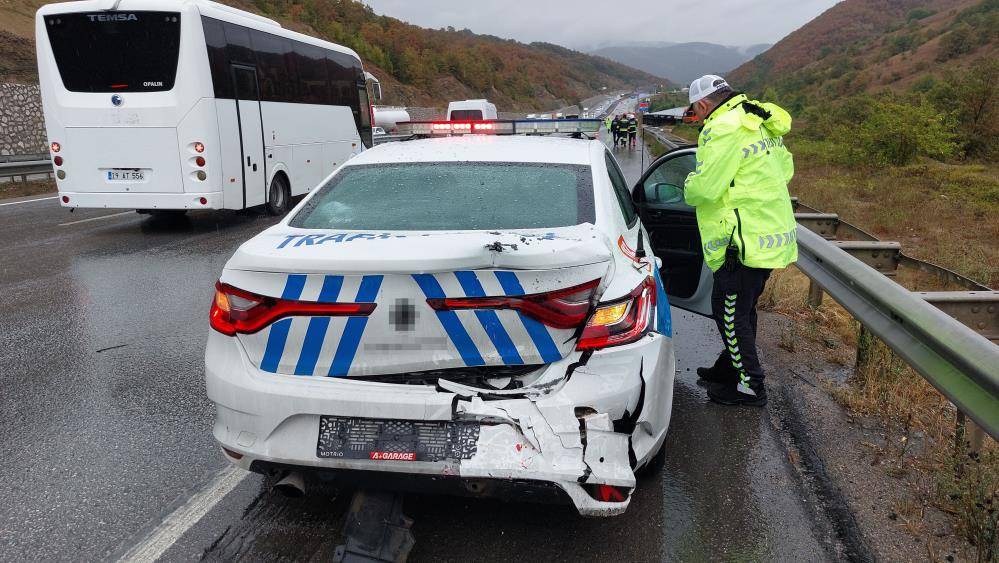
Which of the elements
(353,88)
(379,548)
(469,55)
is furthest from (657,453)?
(469,55)

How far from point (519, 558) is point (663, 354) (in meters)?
0.97

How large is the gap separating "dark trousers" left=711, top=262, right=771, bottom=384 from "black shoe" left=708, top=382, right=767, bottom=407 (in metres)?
0.06

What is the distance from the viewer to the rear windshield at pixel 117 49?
32.0 ft

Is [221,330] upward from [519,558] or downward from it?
upward

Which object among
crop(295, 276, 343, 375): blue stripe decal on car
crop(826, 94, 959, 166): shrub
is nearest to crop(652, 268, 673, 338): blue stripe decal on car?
crop(295, 276, 343, 375): blue stripe decal on car

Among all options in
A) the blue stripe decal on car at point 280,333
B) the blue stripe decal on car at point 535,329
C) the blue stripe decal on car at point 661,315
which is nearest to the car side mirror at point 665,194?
the blue stripe decal on car at point 661,315

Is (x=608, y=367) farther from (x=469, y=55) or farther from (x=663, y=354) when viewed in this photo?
(x=469, y=55)

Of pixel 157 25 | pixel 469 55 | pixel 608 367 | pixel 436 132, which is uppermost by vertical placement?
pixel 469 55

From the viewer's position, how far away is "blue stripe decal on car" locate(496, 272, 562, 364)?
7.98 feet

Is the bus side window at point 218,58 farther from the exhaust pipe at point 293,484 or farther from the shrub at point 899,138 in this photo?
the shrub at point 899,138

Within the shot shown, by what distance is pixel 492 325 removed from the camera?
97.2 inches

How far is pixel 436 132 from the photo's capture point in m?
5.56

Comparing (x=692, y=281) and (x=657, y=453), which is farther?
(x=692, y=281)

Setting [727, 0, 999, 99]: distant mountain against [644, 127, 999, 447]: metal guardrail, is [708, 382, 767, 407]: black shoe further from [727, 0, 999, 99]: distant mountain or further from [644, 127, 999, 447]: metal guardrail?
[727, 0, 999, 99]: distant mountain
